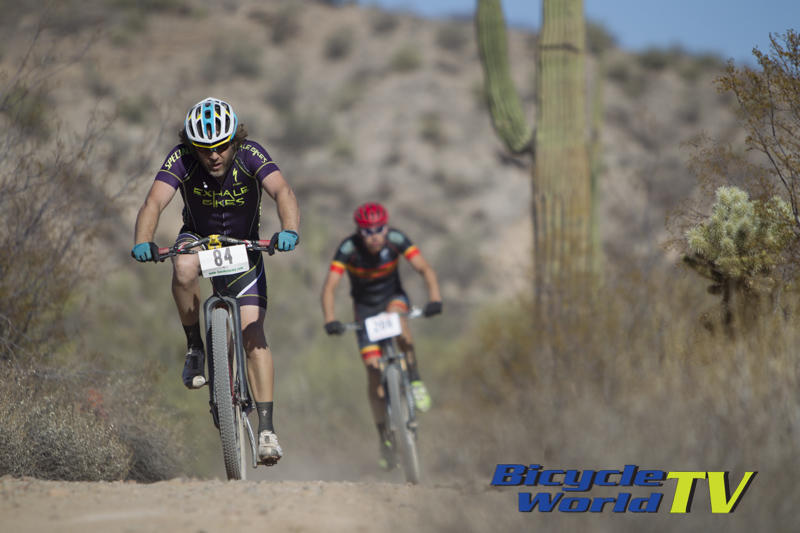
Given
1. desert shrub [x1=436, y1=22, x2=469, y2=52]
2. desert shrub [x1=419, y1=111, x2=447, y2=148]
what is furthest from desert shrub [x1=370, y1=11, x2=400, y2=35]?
desert shrub [x1=419, y1=111, x2=447, y2=148]

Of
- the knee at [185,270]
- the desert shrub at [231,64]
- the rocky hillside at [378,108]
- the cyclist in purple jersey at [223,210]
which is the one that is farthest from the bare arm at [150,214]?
the desert shrub at [231,64]

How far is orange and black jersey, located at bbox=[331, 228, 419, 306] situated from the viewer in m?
8.99

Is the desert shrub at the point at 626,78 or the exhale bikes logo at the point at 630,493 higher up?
the desert shrub at the point at 626,78

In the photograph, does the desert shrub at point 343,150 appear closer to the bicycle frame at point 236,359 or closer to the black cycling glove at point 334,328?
the black cycling glove at point 334,328

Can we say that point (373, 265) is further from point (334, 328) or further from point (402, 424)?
point (402, 424)

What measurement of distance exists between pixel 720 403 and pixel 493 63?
8.44m

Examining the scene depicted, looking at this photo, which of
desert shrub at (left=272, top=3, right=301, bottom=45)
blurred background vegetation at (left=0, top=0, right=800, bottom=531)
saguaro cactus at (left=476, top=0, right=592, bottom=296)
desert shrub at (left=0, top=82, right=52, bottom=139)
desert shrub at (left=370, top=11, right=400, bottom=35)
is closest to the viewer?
blurred background vegetation at (left=0, top=0, right=800, bottom=531)

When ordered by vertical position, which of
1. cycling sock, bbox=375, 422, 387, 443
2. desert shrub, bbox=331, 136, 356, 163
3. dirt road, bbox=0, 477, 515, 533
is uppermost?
desert shrub, bbox=331, 136, 356, 163

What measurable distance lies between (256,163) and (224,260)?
0.83 metres

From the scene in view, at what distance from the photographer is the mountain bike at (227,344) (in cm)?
564

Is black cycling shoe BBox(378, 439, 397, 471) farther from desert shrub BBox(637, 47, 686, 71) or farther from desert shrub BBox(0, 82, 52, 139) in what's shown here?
desert shrub BBox(637, 47, 686, 71)

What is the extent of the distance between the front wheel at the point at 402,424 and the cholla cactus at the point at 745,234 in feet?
10.9

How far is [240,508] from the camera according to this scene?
4574mm

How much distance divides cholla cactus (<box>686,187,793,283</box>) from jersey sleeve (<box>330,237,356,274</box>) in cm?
386
